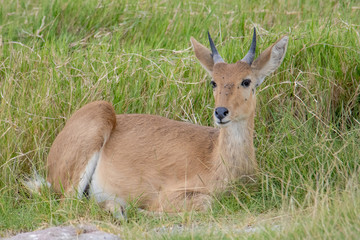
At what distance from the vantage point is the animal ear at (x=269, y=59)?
6117 millimetres

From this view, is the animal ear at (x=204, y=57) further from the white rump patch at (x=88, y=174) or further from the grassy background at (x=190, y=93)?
the white rump patch at (x=88, y=174)

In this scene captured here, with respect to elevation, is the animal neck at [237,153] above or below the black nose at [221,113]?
below

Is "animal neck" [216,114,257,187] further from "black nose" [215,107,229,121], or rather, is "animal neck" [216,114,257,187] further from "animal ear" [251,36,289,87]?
"animal ear" [251,36,289,87]

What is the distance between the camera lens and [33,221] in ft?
18.3

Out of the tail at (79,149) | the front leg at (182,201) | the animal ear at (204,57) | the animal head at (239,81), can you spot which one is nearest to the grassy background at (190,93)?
the front leg at (182,201)

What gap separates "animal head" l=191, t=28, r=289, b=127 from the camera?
579cm

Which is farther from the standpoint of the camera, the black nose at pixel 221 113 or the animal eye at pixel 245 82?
the animal eye at pixel 245 82

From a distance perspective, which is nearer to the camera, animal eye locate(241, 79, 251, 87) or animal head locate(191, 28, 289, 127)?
animal head locate(191, 28, 289, 127)

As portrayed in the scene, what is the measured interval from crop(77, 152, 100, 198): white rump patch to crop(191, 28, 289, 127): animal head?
1302 millimetres

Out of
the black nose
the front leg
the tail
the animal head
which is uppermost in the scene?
the animal head

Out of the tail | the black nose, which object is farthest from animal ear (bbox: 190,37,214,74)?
the tail

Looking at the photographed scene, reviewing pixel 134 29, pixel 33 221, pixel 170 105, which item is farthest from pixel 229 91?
pixel 134 29

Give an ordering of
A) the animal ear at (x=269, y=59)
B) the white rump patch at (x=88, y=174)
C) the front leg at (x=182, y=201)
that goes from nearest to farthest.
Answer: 1. the front leg at (x=182, y=201)
2. the animal ear at (x=269, y=59)
3. the white rump patch at (x=88, y=174)

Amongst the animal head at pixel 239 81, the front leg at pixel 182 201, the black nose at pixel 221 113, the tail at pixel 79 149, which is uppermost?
the animal head at pixel 239 81
